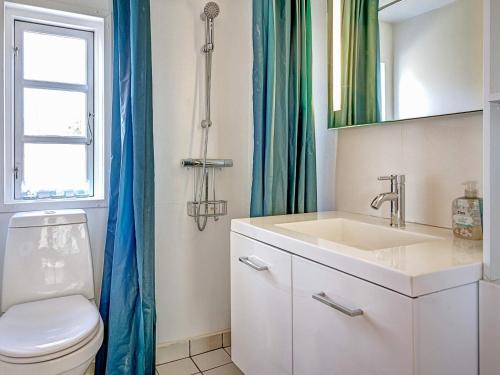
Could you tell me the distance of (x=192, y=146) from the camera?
6.47 ft

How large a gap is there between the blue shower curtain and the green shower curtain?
38.2 inches

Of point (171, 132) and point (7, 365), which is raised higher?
point (171, 132)

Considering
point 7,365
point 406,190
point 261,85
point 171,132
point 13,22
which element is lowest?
point 7,365

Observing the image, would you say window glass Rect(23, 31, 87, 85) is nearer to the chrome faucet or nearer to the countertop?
the countertop

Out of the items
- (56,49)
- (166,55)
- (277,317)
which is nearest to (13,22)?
(56,49)

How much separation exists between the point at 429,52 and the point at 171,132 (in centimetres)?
125

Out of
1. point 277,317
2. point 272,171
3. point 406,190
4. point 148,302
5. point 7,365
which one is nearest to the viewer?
point 7,365

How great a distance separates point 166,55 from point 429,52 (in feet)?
4.09

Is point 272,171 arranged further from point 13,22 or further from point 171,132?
point 13,22

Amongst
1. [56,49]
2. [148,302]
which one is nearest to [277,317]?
[148,302]

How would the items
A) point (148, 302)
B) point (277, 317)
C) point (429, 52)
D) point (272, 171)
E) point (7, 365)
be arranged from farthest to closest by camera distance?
point (272, 171) → point (148, 302) → point (429, 52) → point (277, 317) → point (7, 365)

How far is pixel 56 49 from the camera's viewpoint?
1918 millimetres

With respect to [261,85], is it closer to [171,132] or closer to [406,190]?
[171,132]

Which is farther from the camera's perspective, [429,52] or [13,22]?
[13,22]
